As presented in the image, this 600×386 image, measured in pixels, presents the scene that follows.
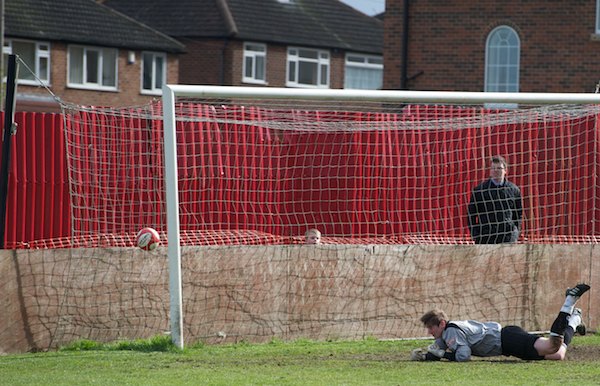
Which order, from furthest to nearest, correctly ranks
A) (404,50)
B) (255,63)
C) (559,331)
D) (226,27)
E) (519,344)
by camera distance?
1. (255,63)
2. (226,27)
3. (404,50)
4. (519,344)
5. (559,331)

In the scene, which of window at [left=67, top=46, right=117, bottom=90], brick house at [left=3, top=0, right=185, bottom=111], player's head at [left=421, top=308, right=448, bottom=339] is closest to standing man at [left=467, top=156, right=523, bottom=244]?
player's head at [left=421, top=308, right=448, bottom=339]

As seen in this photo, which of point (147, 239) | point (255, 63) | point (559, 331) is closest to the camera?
point (559, 331)

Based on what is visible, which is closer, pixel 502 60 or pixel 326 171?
A: pixel 326 171

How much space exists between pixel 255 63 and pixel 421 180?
3749 cm

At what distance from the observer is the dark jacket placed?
12641 millimetres

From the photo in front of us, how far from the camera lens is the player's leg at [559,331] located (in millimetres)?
10219

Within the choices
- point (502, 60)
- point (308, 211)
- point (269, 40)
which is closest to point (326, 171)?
point (308, 211)

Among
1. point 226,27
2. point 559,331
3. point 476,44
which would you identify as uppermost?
point 226,27

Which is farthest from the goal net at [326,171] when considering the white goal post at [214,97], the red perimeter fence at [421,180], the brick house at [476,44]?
the brick house at [476,44]

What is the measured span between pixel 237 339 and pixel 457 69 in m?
18.5

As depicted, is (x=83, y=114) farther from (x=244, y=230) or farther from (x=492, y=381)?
(x=492, y=381)

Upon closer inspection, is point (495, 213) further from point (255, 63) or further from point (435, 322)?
point (255, 63)

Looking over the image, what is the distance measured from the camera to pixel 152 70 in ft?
157

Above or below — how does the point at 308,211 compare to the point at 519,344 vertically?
above
